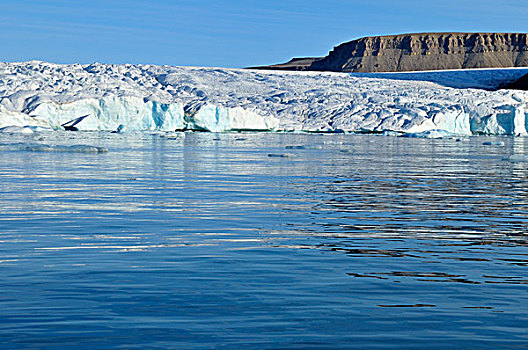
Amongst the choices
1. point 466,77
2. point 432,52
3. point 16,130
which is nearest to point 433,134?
point 16,130

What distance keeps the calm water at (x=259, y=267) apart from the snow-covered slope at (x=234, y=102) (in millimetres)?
26852

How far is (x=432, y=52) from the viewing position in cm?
14262

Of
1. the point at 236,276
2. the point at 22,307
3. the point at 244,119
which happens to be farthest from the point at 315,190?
the point at 244,119

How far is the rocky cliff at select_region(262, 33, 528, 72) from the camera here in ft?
448

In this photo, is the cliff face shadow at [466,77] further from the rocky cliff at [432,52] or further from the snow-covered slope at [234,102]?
the rocky cliff at [432,52]

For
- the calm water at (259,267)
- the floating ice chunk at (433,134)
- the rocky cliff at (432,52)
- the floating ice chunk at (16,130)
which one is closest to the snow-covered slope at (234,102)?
the floating ice chunk at (16,130)

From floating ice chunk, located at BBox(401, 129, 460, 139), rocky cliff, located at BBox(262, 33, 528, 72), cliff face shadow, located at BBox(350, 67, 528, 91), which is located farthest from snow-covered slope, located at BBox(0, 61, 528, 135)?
rocky cliff, located at BBox(262, 33, 528, 72)

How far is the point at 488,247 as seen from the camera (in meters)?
5.05

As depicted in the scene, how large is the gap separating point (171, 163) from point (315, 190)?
5.22m

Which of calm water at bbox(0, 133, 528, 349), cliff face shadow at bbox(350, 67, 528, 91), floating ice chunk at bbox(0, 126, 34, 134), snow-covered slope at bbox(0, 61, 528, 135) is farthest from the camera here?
cliff face shadow at bbox(350, 67, 528, 91)

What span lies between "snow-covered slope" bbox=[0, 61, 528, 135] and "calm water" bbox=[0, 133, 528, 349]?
26.9 m

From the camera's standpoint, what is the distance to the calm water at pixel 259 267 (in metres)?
3.02

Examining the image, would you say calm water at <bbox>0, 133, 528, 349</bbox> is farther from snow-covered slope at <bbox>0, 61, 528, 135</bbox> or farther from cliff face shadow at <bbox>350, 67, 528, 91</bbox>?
cliff face shadow at <bbox>350, 67, 528, 91</bbox>

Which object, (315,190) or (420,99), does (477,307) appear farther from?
(420,99)
